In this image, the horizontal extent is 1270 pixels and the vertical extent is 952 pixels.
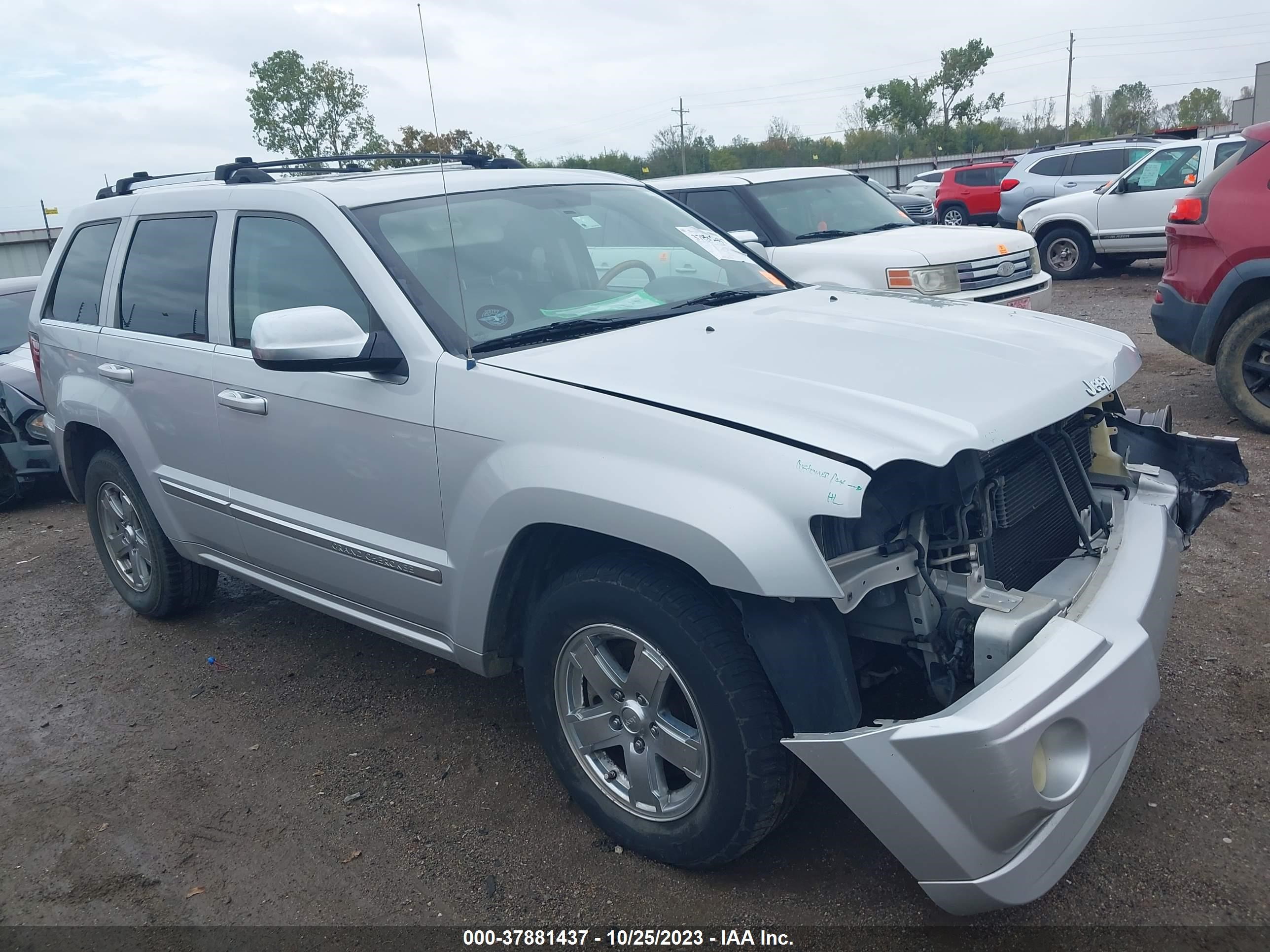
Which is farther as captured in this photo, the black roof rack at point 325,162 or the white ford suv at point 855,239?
the white ford suv at point 855,239

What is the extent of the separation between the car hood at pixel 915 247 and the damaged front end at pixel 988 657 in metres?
5.25

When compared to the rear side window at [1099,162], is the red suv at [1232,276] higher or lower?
lower

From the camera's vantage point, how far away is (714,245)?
161 inches

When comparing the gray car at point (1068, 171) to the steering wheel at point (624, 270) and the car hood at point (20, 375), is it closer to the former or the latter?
the car hood at point (20, 375)

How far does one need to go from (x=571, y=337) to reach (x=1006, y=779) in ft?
5.79

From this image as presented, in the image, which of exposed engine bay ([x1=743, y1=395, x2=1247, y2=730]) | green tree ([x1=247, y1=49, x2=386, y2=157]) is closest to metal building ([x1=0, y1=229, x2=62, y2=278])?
green tree ([x1=247, y1=49, x2=386, y2=157])

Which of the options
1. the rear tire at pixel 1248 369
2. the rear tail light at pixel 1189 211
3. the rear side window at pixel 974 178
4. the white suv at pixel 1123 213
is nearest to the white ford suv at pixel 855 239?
the rear tail light at pixel 1189 211

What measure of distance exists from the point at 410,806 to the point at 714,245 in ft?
7.87

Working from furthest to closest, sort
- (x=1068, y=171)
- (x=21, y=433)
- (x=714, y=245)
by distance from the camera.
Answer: (x=1068, y=171)
(x=21, y=433)
(x=714, y=245)

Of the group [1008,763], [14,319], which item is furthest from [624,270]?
[14,319]

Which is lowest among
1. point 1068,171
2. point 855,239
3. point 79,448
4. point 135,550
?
point 135,550

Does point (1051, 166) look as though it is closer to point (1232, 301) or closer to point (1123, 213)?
point (1123, 213)

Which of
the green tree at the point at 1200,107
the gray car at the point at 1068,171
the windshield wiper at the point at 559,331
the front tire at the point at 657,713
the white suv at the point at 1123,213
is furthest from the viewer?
the green tree at the point at 1200,107

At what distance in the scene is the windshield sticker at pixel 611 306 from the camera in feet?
10.7
